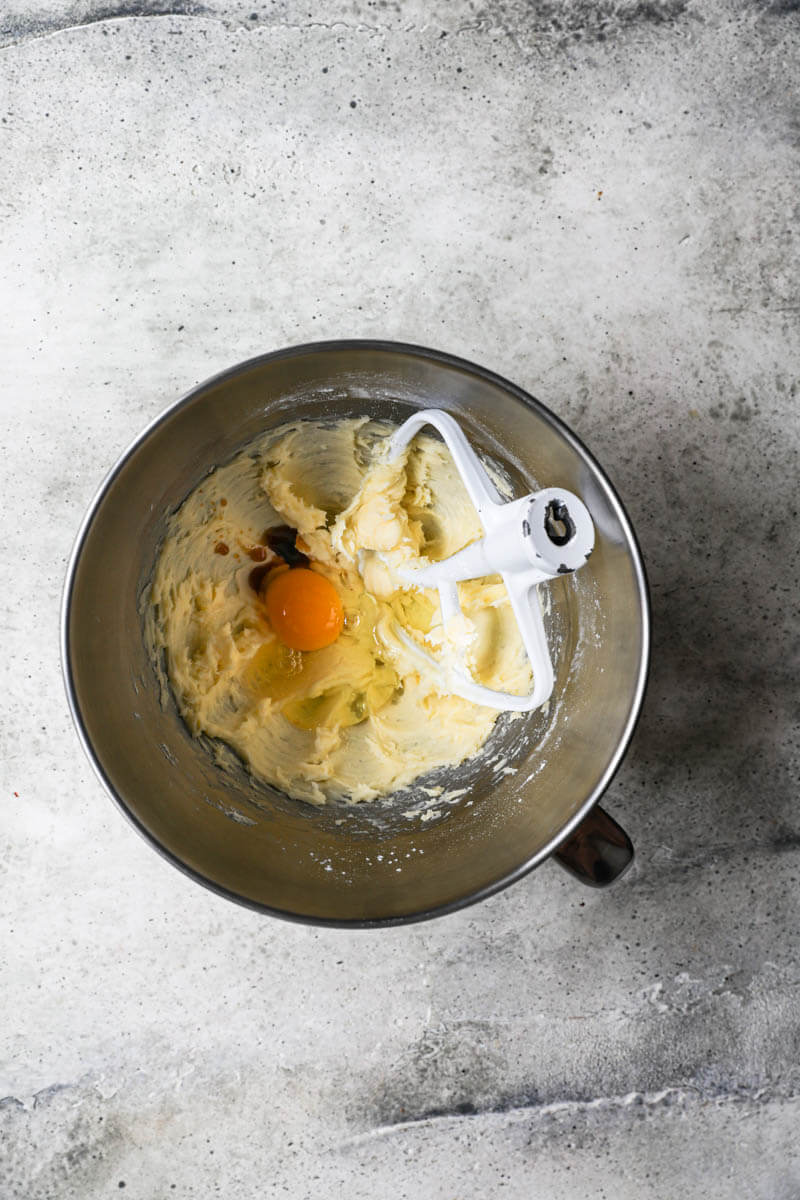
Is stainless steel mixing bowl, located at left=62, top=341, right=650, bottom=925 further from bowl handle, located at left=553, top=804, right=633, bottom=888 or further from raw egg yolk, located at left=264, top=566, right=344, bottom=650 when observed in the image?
raw egg yolk, located at left=264, top=566, right=344, bottom=650

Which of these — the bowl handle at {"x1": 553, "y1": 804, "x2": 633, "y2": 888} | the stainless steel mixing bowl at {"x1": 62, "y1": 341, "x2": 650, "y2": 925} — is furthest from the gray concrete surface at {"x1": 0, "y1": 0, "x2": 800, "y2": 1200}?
the stainless steel mixing bowl at {"x1": 62, "y1": 341, "x2": 650, "y2": 925}

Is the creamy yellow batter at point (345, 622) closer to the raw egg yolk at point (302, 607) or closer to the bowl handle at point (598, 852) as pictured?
the raw egg yolk at point (302, 607)

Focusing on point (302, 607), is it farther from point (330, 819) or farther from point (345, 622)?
point (330, 819)

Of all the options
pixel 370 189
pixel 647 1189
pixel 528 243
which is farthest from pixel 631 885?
pixel 370 189

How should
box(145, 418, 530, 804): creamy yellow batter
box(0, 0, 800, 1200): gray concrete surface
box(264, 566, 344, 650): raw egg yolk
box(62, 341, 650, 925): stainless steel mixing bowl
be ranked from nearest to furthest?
box(62, 341, 650, 925): stainless steel mixing bowl < box(145, 418, 530, 804): creamy yellow batter < box(264, 566, 344, 650): raw egg yolk < box(0, 0, 800, 1200): gray concrete surface

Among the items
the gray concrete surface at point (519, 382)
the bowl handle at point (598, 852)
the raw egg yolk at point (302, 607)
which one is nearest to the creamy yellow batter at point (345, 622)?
the raw egg yolk at point (302, 607)

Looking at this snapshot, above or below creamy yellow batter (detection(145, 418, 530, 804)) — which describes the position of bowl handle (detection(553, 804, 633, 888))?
below

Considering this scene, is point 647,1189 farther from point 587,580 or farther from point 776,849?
point 587,580

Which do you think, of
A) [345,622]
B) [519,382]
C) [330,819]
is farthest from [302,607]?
[519,382]
